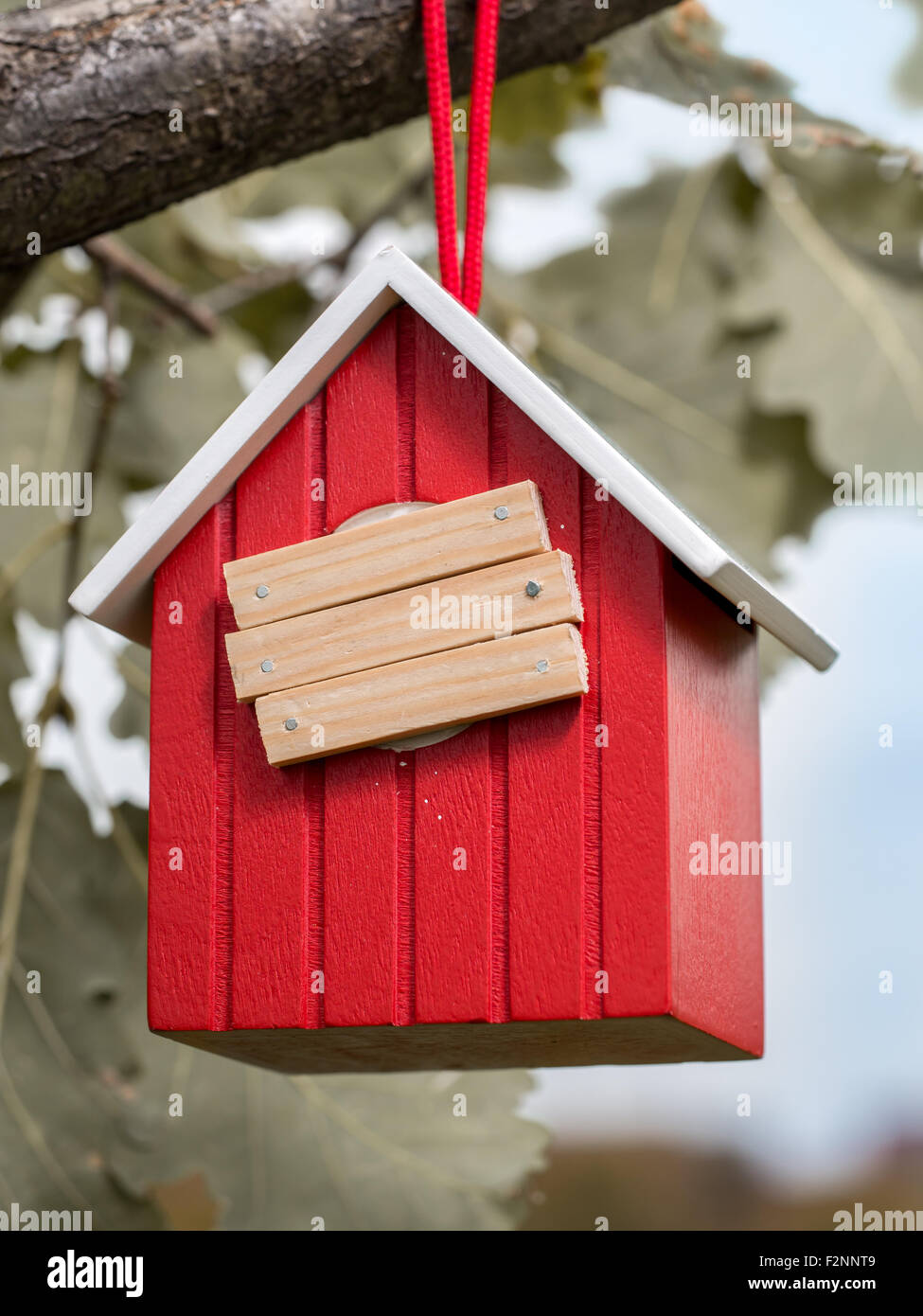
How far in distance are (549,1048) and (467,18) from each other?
887 mm

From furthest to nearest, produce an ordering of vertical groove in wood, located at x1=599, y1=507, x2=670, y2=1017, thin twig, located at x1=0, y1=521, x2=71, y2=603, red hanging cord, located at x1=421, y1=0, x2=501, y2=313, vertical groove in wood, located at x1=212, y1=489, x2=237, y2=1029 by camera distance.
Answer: thin twig, located at x1=0, y1=521, x2=71, y2=603, red hanging cord, located at x1=421, y1=0, x2=501, y2=313, vertical groove in wood, located at x1=212, y1=489, x2=237, y2=1029, vertical groove in wood, located at x1=599, y1=507, x2=670, y2=1017

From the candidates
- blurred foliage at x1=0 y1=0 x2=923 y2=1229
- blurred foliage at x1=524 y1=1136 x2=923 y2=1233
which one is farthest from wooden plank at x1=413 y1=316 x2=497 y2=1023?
blurred foliage at x1=524 y1=1136 x2=923 y2=1233

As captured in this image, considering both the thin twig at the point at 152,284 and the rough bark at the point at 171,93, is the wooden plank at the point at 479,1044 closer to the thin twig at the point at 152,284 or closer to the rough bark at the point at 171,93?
the rough bark at the point at 171,93

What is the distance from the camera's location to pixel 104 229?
129 centimetres

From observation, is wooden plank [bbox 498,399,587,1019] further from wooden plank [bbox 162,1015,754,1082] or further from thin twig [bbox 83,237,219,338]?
thin twig [bbox 83,237,219,338]

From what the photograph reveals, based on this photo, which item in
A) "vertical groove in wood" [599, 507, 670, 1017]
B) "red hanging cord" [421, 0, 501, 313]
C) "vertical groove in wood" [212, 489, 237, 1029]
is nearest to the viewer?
"vertical groove in wood" [599, 507, 670, 1017]

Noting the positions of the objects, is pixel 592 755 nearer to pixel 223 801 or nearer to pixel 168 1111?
pixel 223 801

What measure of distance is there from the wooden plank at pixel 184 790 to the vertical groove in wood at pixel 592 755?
27cm

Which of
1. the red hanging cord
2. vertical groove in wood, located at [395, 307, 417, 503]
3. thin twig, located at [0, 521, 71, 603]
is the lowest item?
vertical groove in wood, located at [395, 307, 417, 503]

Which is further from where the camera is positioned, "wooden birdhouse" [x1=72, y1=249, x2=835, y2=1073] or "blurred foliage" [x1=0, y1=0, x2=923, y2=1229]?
"blurred foliage" [x1=0, y1=0, x2=923, y2=1229]

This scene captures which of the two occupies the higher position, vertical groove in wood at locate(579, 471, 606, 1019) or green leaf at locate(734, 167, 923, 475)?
green leaf at locate(734, 167, 923, 475)

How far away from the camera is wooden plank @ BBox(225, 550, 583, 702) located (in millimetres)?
981
